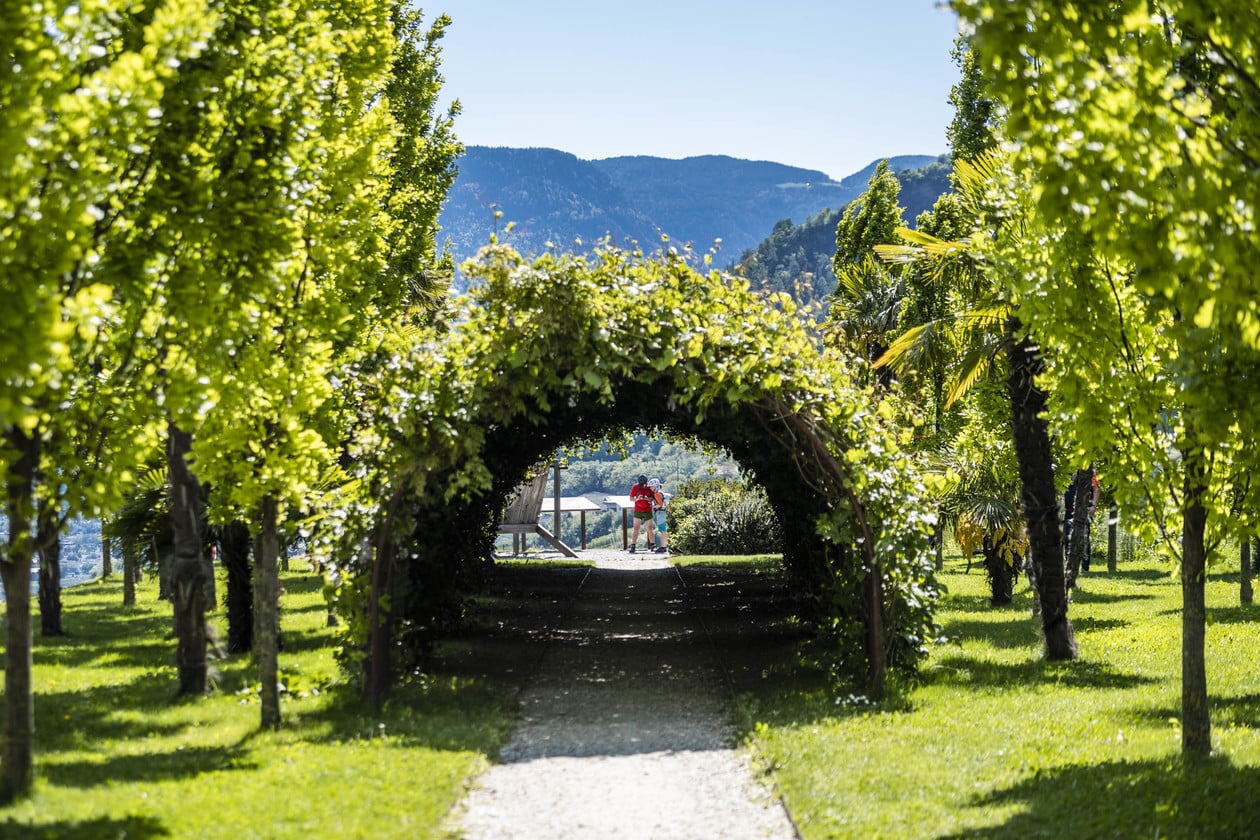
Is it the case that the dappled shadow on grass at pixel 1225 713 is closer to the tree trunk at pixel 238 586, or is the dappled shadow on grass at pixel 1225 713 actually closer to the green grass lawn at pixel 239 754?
the green grass lawn at pixel 239 754

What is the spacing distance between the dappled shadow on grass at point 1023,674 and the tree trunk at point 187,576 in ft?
23.4

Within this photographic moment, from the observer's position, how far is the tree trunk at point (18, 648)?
23.3 feet

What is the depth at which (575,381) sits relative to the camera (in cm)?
1113

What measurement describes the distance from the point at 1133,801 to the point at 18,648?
6.89 metres

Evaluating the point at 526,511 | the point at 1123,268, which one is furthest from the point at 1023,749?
the point at 526,511

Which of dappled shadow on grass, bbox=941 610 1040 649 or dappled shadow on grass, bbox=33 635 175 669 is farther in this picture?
dappled shadow on grass, bbox=941 610 1040 649

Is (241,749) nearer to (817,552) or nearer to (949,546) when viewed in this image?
(817,552)

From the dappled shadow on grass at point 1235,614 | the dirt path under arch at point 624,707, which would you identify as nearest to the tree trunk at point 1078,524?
the dappled shadow on grass at point 1235,614

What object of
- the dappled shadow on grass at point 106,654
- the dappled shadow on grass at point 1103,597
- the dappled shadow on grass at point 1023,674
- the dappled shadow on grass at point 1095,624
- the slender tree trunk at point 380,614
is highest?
the slender tree trunk at point 380,614

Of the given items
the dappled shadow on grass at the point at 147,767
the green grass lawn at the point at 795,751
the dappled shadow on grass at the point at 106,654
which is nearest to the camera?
the green grass lawn at the point at 795,751

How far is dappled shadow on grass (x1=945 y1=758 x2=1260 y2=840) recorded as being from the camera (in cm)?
717

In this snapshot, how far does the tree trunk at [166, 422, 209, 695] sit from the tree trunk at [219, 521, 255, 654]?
7.70 feet

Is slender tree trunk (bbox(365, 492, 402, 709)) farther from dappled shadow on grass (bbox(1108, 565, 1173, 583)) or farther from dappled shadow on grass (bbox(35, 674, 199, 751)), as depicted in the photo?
dappled shadow on grass (bbox(1108, 565, 1173, 583))

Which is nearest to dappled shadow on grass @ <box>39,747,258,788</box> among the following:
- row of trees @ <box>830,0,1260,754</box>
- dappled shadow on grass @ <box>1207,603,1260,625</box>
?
row of trees @ <box>830,0,1260,754</box>
